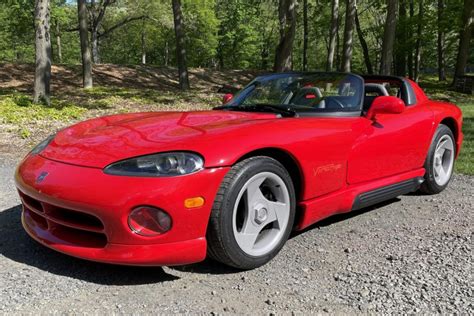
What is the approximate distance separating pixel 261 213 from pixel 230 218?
→ 32cm


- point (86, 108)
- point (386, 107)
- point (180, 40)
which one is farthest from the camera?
point (180, 40)

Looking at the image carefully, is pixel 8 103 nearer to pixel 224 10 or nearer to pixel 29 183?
pixel 29 183

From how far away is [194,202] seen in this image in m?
2.36

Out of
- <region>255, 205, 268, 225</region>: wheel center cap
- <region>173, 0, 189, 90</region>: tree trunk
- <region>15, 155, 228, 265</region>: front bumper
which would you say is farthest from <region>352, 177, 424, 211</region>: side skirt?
<region>173, 0, 189, 90</region>: tree trunk

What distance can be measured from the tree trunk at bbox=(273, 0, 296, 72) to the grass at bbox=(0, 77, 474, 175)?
2398mm

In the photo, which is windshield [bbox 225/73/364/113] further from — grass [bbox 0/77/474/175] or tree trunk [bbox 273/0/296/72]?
tree trunk [bbox 273/0/296/72]

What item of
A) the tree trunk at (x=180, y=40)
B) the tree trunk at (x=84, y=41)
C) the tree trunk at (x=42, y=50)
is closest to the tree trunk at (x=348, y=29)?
the tree trunk at (x=180, y=40)

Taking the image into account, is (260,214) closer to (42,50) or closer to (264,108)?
(264,108)

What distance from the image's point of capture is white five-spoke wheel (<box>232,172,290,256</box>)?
264 cm

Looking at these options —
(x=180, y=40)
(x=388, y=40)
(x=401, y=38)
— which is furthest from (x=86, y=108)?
(x=401, y=38)

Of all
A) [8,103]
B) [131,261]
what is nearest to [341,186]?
[131,261]

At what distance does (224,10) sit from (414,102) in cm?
3885

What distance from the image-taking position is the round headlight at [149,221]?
2.32 m

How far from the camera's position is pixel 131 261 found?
2.33 metres
